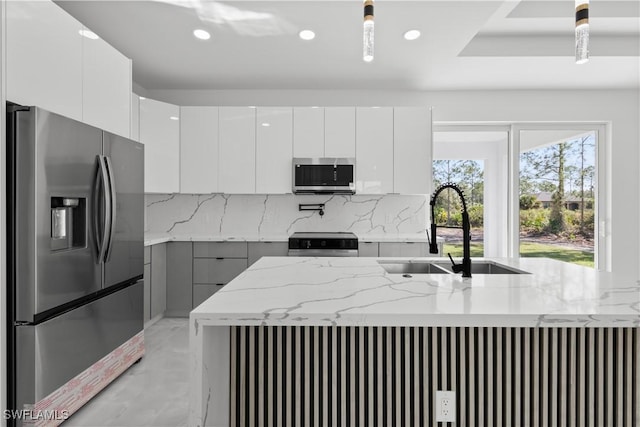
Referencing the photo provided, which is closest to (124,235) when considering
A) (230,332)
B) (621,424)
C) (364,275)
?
(230,332)

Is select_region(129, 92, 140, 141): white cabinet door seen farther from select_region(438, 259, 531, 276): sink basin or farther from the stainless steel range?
select_region(438, 259, 531, 276): sink basin

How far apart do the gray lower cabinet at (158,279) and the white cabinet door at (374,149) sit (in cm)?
207

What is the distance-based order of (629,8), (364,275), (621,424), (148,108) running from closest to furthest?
(621,424) → (364,275) → (629,8) → (148,108)

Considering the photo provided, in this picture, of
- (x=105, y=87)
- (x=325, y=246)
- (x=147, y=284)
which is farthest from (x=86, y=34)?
(x=325, y=246)

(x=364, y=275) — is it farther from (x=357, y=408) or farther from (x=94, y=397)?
(x=94, y=397)

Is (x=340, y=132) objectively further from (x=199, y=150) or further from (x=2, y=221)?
(x=2, y=221)

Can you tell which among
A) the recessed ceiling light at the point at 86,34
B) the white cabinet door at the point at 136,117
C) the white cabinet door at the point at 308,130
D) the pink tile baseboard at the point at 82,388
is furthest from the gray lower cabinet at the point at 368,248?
the recessed ceiling light at the point at 86,34

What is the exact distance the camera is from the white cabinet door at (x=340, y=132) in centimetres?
405

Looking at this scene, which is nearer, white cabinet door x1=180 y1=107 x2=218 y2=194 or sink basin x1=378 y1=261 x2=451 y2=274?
sink basin x1=378 y1=261 x2=451 y2=274

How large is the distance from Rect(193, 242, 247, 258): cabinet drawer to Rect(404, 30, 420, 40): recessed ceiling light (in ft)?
7.77

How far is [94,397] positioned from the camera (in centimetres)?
227

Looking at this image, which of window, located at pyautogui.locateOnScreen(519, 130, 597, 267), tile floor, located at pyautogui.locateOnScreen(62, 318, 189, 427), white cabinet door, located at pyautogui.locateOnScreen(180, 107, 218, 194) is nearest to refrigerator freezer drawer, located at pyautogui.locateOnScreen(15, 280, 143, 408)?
tile floor, located at pyautogui.locateOnScreen(62, 318, 189, 427)

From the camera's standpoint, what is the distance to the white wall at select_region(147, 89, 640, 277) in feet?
14.3

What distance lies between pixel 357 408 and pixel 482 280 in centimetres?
75
